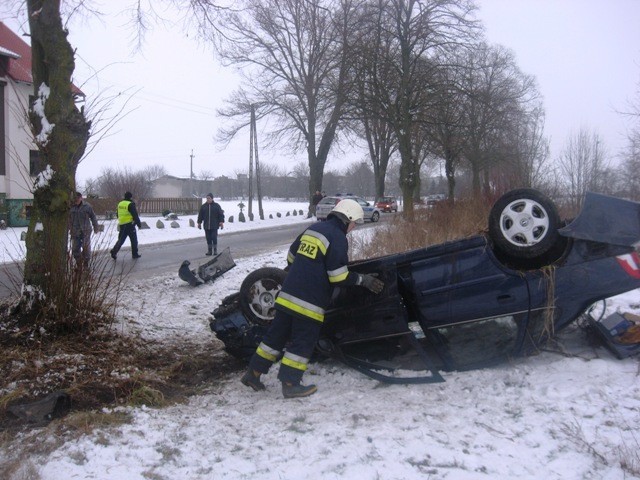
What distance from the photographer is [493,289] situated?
13.9 feet

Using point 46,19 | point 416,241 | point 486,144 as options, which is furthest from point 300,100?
point 46,19

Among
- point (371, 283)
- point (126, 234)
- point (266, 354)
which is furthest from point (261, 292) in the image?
point (126, 234)

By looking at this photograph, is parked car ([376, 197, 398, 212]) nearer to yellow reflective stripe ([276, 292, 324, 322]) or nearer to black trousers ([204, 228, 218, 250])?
black trousers ([204, 228, 218, 250])

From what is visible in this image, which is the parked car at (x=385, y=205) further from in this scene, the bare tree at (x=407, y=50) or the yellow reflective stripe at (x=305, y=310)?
the yellow reflective stripe at (x=305, y=310)

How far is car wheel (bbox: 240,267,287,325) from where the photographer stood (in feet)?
17.1

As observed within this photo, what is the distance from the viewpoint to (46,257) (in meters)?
5.31

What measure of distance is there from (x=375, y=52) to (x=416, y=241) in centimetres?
1079

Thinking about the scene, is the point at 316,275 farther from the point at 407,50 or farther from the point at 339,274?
Answer: the point at 407,50

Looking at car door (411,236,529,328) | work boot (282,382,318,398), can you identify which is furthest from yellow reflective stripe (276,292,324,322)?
car door (411,236,529,328)

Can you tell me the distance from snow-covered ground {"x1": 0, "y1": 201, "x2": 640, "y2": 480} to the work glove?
819 millimetres

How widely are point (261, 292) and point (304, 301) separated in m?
1.06

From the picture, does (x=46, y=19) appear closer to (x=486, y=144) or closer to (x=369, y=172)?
(x=486, y=144)

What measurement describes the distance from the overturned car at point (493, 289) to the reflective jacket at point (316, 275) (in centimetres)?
32

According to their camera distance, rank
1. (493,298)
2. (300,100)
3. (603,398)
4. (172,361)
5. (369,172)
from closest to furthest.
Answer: (603,398)
(493,298)
(172,361)
(300,100)
(369,172)
